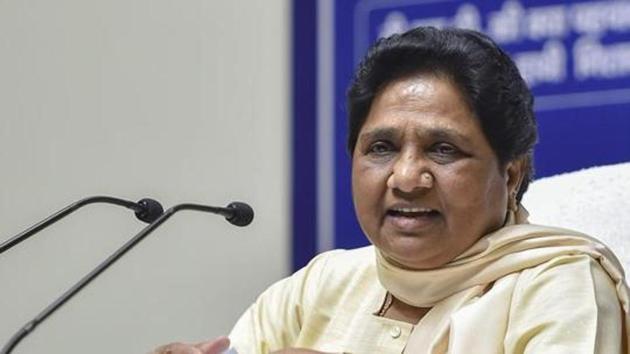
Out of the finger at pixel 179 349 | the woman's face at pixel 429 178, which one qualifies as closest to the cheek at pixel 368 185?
the woman's face at pixel 429 178

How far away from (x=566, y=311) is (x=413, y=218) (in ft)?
0.71

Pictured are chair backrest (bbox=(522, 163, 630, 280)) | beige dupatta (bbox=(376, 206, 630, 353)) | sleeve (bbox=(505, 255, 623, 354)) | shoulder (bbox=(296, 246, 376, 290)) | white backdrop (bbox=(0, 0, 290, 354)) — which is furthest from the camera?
white backdrop (bbox=(0, 0, 290, 354))

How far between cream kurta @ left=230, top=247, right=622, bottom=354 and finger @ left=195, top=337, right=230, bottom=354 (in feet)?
0.54

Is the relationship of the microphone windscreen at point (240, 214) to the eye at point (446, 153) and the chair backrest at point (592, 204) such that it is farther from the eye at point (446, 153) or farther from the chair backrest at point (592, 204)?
the chair backrest at point (592, 204)

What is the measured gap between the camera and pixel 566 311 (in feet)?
4.62

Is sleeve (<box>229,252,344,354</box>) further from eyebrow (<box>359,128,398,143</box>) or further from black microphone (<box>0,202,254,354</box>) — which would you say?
eyebrow (<box>359,128,398,143</box>)

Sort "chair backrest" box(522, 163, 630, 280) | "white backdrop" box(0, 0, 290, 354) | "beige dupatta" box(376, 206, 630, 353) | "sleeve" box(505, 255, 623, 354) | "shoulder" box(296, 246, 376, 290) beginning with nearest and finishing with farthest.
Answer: "sleeve" box(505, 255, 623, 354)
"beige dupatta" box(376, 206, 630, 353)
"shoulder" box(296, 246, 376, 290)
"chair backrest" box(522, 163, 630, 280)
"white backdrop" box(0, 0, 290, 354)

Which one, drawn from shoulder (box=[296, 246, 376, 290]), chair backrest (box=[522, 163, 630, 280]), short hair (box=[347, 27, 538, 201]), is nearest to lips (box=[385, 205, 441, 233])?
short hair (box=[347, 27, 538, 201])

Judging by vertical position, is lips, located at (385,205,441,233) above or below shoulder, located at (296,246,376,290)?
above

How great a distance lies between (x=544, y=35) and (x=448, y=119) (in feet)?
2.42

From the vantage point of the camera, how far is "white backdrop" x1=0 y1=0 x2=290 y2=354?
2.67 m

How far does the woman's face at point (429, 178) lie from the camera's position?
152cm

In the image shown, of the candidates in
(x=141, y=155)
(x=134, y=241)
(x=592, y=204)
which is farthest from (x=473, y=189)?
(x=141, y=155)

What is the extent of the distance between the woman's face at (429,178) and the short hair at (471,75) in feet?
0.04
